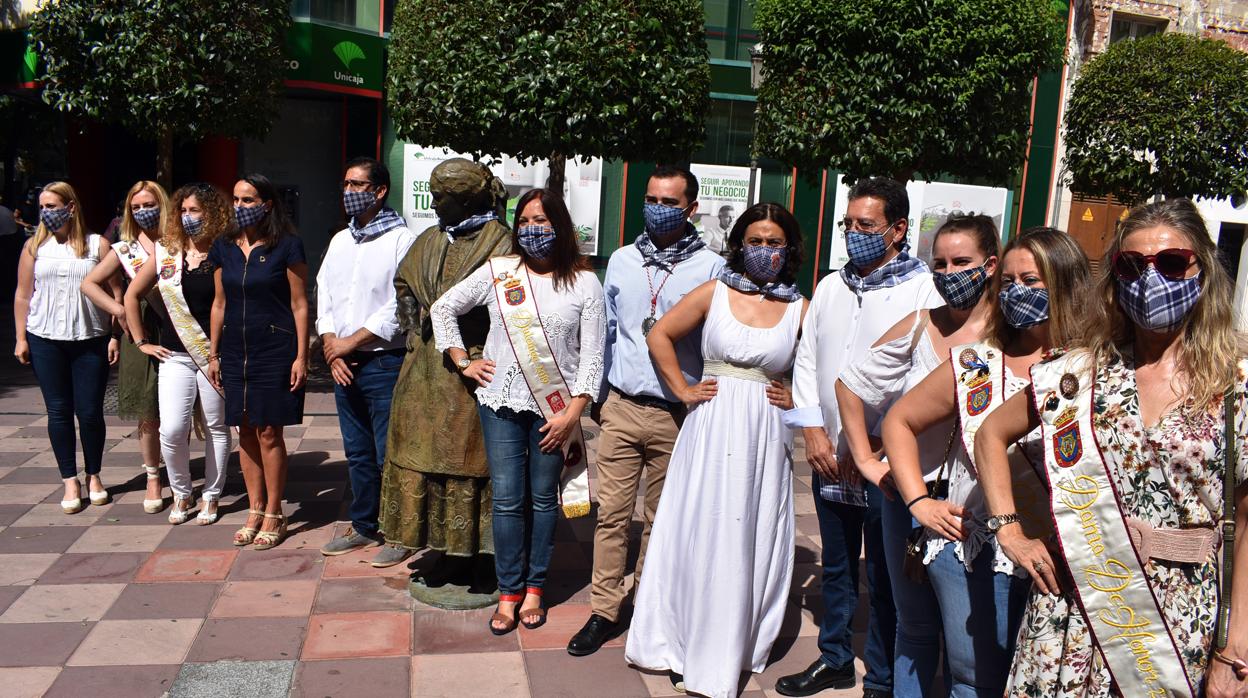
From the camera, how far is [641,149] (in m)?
7.75

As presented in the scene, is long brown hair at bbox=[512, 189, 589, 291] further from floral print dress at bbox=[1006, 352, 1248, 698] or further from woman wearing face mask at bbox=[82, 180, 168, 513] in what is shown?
woman wearing face mask at bbox=[82, 180, 168, 513]

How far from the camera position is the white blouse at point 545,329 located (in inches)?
162

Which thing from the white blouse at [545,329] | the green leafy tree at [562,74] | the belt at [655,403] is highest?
the green leafy tree at [562,74]

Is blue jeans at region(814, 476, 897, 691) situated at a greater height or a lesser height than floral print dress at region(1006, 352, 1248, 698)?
lesser

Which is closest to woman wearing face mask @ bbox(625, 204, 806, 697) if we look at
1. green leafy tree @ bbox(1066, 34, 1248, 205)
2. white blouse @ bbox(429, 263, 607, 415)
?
white blouse @ bbox(429, 263, 607, 415)

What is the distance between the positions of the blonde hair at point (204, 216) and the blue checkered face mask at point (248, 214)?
374mm

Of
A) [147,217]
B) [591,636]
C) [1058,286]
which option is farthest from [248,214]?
[1058,286]

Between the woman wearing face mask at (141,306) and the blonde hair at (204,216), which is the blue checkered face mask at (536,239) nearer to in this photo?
the blonde hair at (204,216)

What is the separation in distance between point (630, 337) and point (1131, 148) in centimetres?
954

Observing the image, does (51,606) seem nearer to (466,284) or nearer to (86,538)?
(86,538)

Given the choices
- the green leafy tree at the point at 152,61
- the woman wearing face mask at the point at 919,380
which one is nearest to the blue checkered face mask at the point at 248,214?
the woman wearing face mask at the point at 919,380

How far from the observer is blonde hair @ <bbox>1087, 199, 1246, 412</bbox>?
6.80 feet

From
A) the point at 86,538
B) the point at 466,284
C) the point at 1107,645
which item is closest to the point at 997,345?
the point at 1107,645

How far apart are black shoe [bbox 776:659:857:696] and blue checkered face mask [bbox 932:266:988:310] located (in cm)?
157
